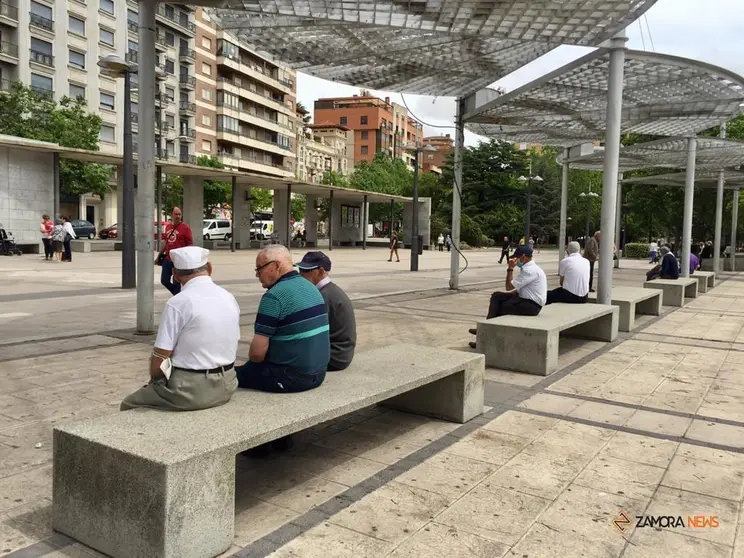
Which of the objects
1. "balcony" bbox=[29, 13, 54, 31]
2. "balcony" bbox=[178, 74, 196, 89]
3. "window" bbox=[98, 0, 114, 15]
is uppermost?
"window" bbox=[98, 0, 114, 15]

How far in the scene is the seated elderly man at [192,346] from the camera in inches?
136

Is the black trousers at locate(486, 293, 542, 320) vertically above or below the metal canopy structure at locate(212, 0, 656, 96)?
below

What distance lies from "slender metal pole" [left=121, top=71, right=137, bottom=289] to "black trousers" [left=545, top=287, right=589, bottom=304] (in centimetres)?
858

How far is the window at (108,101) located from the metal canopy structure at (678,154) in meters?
44.9

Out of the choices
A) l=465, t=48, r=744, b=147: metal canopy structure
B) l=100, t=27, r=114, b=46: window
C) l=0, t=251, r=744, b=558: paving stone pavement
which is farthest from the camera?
l=100, t=27, r=114, b=46: window

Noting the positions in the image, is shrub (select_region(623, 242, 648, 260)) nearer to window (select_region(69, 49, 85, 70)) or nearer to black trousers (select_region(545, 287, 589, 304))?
black trousers (select_region(545, 287, 589, 304))

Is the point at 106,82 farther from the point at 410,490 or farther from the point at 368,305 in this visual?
the point at 410,490

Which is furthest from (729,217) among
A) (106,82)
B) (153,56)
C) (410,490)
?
(106,82)

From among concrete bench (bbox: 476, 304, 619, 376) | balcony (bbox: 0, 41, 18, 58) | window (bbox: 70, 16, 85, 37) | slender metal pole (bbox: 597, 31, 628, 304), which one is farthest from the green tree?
concrete bench (bbox: 476, 304, 619, 376)

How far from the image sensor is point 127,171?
13.8m

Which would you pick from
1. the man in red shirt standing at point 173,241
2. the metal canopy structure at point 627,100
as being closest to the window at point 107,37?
the metal canopy structure at point 627,100

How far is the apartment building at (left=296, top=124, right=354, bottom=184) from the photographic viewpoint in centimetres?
9931

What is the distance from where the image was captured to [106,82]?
55281 mm

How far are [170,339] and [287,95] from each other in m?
81.1
